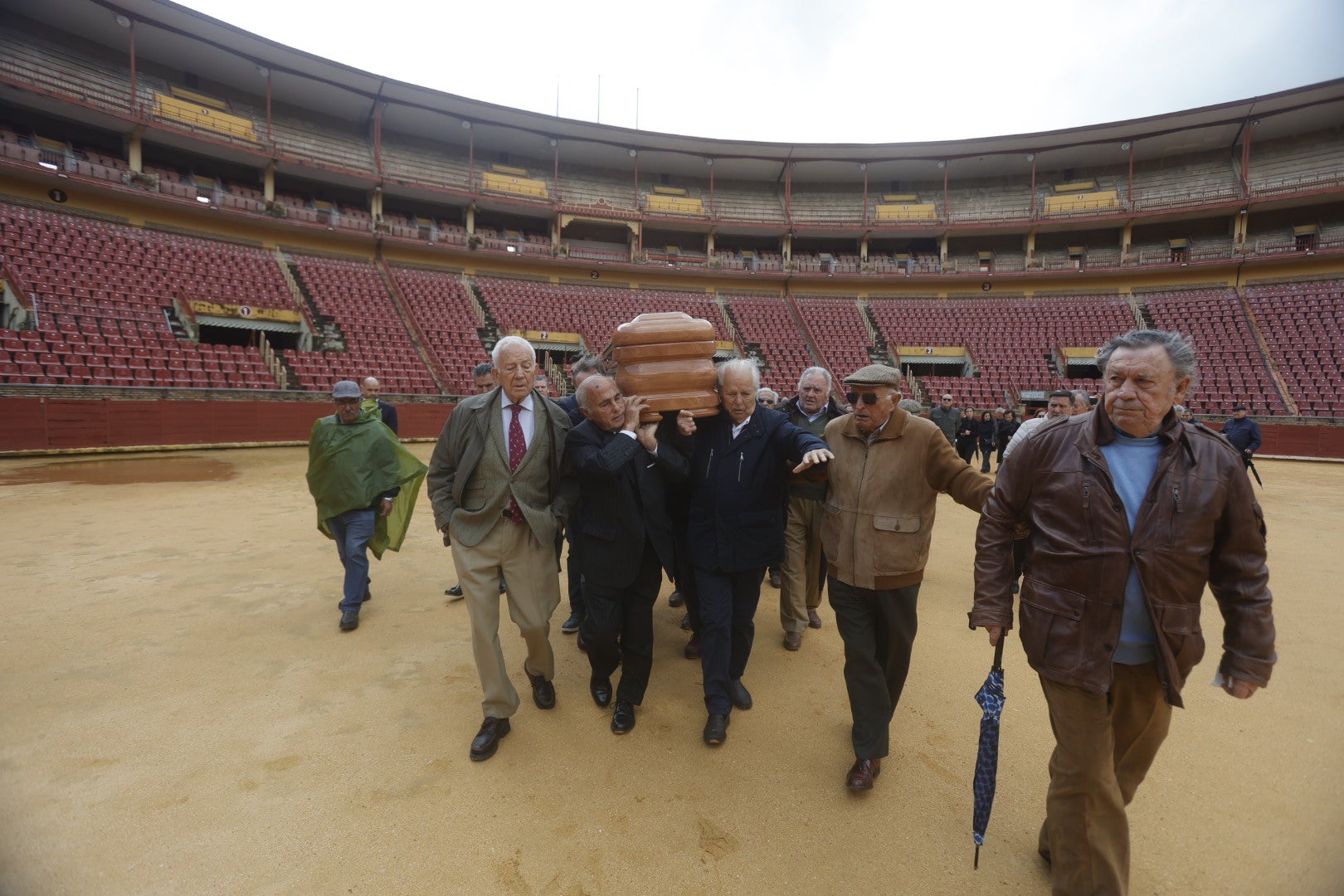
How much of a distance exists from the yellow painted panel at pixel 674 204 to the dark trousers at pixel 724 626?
89.7 feet

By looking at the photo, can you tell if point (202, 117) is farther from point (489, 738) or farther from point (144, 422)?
point (489, 738)

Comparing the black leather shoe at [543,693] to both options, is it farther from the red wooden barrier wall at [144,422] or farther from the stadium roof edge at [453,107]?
the stadium roof edge at [453,107]

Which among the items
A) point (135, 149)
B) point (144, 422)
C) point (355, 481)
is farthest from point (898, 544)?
point (135, 149)

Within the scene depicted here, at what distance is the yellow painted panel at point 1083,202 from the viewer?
24812 millimetres

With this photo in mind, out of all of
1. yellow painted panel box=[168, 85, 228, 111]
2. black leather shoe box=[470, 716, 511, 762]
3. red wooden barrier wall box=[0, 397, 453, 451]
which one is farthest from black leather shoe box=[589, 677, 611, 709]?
yellow painted panel box=[168, 85, 228, 111]

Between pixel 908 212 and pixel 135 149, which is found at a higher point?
pixel 908 212

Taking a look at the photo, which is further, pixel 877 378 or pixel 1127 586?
pixel 877 378

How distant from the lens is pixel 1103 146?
955 inches

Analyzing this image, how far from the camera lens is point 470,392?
58.6 feet

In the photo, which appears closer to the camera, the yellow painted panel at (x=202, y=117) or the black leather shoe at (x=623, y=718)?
the black leather shoe at (x=623, y=718)

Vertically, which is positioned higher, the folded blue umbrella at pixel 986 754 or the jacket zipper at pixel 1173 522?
the jacket zipper at pixel 1173 522

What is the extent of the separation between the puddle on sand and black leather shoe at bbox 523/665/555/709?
946 cm

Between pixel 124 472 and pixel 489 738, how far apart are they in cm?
1161

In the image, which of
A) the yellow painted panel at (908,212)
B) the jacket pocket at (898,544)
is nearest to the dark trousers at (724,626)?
the jacket pocket at (898,544)
